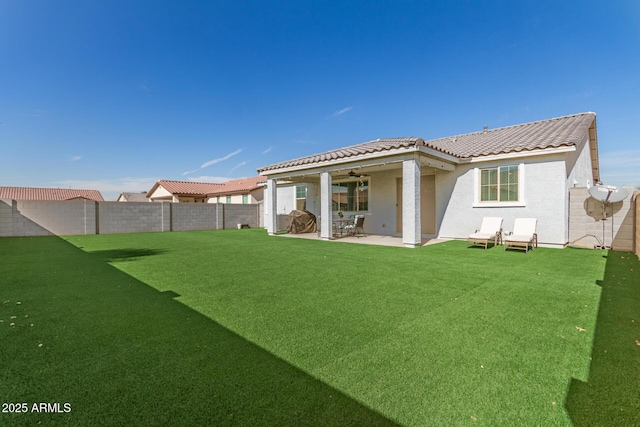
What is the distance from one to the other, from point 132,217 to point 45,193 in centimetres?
3268

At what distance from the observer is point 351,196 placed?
50.3 ft

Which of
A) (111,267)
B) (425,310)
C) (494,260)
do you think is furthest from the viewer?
(494,260)

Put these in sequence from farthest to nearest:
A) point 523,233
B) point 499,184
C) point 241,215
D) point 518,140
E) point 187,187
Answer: point 187,187 < point 241,215 < point 518,140 < point 499,184 < point 523,233

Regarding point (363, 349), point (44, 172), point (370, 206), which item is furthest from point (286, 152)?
point (363, 349)

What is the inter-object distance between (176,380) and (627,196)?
1199cm

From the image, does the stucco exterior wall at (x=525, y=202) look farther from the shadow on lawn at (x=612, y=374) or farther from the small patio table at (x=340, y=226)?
the shadow on lawn at (x=612, y=374)

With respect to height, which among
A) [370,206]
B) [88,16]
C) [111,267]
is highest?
[88,16]

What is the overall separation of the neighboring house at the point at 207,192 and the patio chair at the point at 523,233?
2059 cm

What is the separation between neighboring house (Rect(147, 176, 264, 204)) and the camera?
2725cm

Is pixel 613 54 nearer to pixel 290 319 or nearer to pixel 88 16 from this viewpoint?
pixel 290 319

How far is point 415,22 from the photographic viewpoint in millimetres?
13109

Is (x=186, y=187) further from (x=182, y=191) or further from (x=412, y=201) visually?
(x=412, y=201)

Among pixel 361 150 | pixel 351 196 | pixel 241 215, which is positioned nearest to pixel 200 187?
pixel 241 215

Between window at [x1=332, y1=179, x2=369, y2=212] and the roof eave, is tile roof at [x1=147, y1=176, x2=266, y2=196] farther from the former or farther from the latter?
the roof eave
